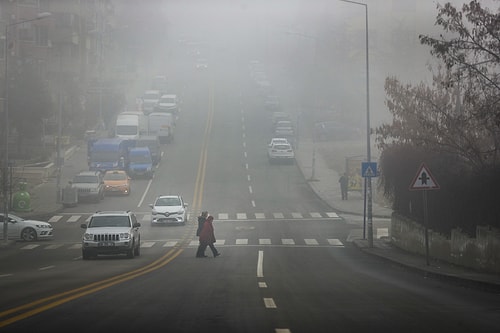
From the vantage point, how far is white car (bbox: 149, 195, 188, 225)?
51344 mm

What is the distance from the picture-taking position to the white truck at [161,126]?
89.4 metres

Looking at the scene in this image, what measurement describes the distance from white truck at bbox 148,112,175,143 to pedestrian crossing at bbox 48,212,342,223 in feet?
108

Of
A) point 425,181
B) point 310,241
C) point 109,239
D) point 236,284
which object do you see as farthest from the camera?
point 310,241

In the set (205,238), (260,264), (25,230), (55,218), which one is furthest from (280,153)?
(260,264)

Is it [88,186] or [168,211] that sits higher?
[88,186]

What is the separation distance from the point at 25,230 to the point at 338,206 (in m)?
22.7

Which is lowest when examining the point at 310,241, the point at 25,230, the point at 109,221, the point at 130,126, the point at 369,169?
A: the point at 310,241

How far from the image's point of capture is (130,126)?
8588 centimetres

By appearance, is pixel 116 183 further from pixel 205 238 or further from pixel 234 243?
pixel 205 238

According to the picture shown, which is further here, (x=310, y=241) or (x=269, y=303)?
(x=310, y=241)

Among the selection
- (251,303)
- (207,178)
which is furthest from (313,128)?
(251,303)

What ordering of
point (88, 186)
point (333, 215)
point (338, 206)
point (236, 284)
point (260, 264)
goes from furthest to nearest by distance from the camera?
point (88, 186)
point (338, 206)
point (333, 215)
point (260, 264)
point (236, 284)

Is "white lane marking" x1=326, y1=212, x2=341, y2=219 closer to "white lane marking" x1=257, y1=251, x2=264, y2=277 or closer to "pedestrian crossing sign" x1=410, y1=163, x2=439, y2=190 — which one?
"white lane marking" x1=257, y1=251, x2=264, y2=277

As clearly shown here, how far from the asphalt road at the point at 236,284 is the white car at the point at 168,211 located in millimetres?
700
